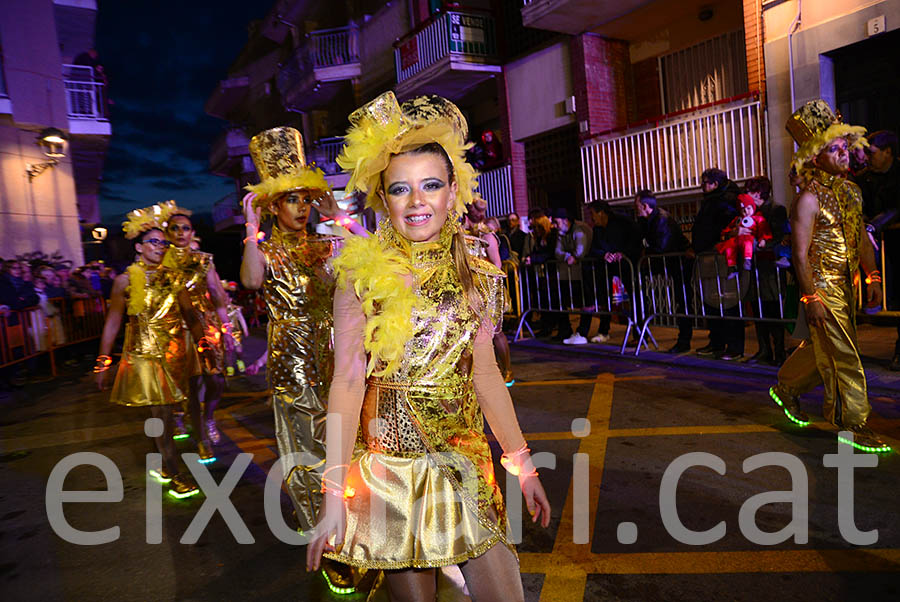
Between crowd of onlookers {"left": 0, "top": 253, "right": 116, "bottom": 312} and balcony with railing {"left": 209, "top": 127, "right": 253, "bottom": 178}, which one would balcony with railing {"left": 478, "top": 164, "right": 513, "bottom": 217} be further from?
balcony with railing {"left": 209, "top": 127, "right": 253, "bottom": 178}

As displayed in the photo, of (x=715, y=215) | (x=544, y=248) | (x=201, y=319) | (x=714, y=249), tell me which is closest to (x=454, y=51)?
(x=544, y=248)

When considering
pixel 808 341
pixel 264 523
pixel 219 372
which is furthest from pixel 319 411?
pixel 808 341


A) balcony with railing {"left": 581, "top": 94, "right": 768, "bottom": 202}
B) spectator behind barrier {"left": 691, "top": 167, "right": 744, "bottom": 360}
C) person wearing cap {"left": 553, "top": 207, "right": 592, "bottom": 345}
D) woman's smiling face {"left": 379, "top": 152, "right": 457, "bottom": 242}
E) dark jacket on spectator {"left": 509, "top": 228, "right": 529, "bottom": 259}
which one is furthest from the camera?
dark jacket on spectator {"left": 509, "top": 228, "right": 529, "bottom": 259}

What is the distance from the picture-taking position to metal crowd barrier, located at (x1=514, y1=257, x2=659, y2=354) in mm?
9125

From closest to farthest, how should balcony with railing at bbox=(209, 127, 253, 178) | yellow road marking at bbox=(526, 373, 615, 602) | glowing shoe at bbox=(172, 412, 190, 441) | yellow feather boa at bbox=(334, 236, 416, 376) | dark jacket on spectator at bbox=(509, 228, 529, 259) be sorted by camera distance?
yellow feather boa at bbox=(334, 236, 416, 376) < yellow road marking at bbox=(526, 373, 615, 602) < glowing shoe at bbox=(172, 412, 190, 441) < dark jacket on spectator at bbox=(509, 228, 529, 259) < balcony with railing at bbox=(209, 127, 253, 178)

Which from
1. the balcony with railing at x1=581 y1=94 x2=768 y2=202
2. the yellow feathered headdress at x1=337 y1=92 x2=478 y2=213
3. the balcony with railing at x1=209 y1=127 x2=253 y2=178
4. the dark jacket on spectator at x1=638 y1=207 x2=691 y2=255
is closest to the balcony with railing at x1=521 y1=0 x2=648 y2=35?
the balcony with railing at x1=581 y1=94 x2=768 y2=202

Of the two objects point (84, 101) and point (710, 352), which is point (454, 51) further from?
point (84, 101)

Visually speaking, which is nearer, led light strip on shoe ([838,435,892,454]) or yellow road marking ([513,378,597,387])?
led light strip on shoe ([838,435,892,454])

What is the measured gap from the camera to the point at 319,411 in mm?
3775

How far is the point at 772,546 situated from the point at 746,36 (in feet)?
32.1

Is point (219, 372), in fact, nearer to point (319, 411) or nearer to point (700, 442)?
point (319, 411)

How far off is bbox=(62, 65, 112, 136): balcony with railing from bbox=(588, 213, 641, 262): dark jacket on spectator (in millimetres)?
17098

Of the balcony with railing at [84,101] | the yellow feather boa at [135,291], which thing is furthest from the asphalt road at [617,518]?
the balcony with railing at [84,101]

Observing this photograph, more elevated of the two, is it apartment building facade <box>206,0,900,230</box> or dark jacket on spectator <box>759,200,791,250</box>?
apartment building facade <box>206,0,900,230</box>
